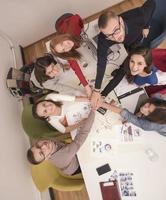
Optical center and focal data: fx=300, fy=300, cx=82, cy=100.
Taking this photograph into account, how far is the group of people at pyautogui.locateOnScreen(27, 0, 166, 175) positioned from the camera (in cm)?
212

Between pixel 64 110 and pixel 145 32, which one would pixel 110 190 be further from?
pixel 145 32

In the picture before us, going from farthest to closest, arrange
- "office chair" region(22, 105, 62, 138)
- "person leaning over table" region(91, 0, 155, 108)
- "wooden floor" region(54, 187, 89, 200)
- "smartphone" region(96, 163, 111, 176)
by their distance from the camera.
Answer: "wooden floor" region(54, 187, 89, 200), "office chair" region(22, 105, 62, 138), "smartphone" region(96, 163, 111, 176), "person leaning over table" region(91, 0, 155, 108)

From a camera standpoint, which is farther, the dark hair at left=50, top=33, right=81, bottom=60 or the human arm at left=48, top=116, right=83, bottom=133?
the human arm at left=48, top=116, right=83, bottom=133

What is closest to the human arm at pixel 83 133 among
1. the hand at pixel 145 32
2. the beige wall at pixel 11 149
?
the beige wall at pixel 11 149

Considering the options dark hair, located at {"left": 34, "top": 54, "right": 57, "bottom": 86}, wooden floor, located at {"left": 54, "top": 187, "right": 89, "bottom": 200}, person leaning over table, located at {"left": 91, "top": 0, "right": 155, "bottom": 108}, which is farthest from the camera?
wooden floor, located at {"left": 54, "top": 187, "right": 89, "bottom": 200}

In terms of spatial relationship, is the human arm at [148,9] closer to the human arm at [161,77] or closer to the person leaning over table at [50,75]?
the human arm at [161,77]

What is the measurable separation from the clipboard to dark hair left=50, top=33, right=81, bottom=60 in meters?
0.99

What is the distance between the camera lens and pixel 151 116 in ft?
7.09

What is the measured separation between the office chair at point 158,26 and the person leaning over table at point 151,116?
457 millimetres

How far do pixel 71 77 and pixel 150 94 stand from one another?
0.65m

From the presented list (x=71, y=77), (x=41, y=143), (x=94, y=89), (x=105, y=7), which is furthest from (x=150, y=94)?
(x=105, y=7)

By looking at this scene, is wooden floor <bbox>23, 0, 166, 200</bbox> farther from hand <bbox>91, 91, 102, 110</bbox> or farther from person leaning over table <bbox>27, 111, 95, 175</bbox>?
hand <bbox>91, 91, 102, 110</bbox>

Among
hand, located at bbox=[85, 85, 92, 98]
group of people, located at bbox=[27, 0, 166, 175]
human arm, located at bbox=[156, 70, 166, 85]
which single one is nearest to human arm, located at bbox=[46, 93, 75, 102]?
group of people, located at bbox=[27, 0, 166, 175]

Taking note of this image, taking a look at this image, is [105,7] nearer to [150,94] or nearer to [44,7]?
[44,7]
